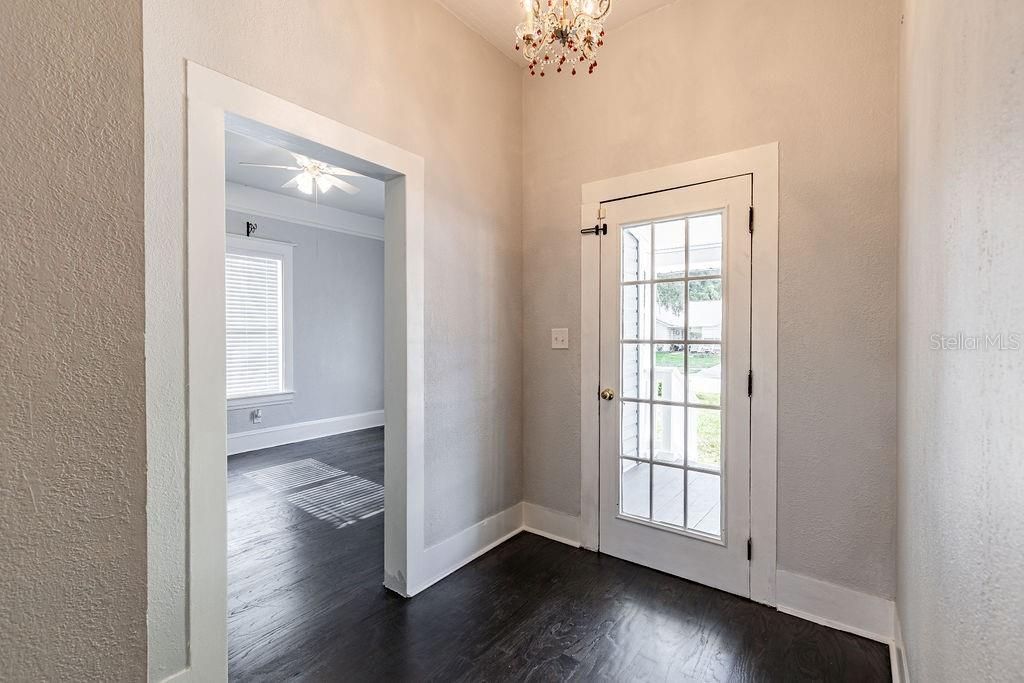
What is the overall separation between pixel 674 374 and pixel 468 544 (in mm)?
1517

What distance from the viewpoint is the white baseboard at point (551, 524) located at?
109 inches

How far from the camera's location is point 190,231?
1.51 meters

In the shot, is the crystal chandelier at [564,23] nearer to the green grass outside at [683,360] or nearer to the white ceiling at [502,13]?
the white ceiling at [502,13]

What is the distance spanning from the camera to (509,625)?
2006 mm

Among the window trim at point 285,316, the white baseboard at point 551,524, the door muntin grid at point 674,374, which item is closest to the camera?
the door muntin grid at point 674,374

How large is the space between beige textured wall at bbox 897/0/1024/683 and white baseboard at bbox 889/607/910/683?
267mm

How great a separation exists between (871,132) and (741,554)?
6.53ft

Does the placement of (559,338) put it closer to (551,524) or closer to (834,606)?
(551,524)

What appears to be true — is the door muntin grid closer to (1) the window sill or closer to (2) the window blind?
(1) the window sill

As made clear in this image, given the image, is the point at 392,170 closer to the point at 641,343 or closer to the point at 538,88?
the point at 538,88

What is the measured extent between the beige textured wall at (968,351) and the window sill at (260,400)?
17.9 feet

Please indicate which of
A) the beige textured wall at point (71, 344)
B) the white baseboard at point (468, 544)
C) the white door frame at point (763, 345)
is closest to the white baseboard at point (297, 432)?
the white baseboard at point (468, 544)

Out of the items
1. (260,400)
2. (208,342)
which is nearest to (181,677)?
(208,342)
